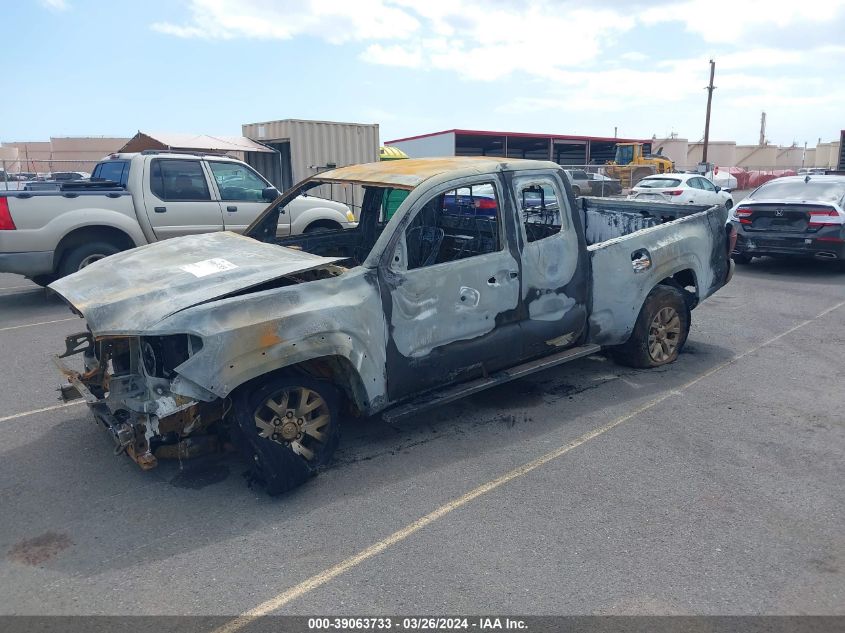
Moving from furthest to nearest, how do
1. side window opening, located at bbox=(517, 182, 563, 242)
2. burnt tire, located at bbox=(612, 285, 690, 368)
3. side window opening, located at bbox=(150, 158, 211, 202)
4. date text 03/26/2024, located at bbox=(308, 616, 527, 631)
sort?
side window opening, located at bbox=(150, 158, 211, 202) → burnt tire, located at bbox=(612, 285, 690, 368) → side window opening, located at bbox=(517, 182, 563, 242) → date text 03/26/2024, located at bbox=(308, 616, 527, 631)

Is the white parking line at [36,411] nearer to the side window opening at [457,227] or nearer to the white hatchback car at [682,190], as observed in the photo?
the side window opening at [457,227]

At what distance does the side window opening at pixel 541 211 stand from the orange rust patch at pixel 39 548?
365 centimetres

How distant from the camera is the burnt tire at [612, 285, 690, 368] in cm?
594

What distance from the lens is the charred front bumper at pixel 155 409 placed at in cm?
370

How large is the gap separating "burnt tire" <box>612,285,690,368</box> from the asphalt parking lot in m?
0.40

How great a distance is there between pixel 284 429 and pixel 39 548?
54.1 inches

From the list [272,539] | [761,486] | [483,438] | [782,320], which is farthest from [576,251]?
[782,320]

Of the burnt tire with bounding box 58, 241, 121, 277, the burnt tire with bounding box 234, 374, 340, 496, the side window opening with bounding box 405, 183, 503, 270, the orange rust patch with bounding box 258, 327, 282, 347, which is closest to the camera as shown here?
the orange rust patch with bounding box 258, 327, 282, 347

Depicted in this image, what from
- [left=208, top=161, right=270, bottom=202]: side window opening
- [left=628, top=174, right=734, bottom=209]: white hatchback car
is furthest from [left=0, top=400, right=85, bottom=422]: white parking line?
[left=628, top=174, right=734, bottom=209]: white hatchback car

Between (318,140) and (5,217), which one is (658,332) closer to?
(5,217)

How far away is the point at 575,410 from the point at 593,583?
2.21 metres

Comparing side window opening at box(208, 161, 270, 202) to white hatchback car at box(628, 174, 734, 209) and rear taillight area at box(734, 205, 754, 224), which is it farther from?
white hatchback car at box(628, 174, 734, 209)

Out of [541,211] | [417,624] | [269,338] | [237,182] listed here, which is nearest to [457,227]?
[541,211]

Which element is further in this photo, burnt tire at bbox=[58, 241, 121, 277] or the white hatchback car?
the white hatchback car
